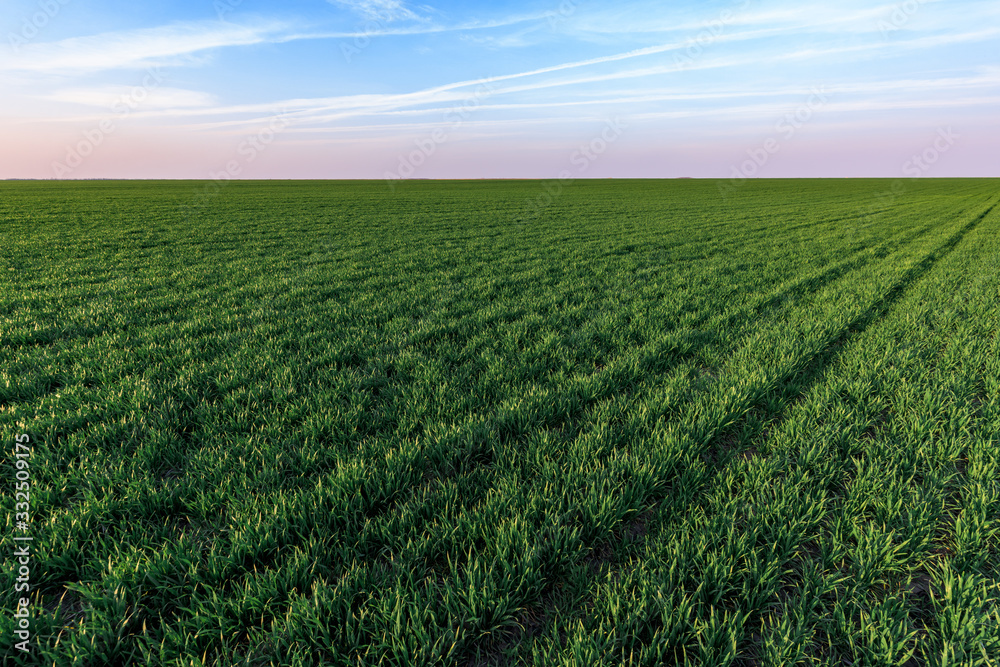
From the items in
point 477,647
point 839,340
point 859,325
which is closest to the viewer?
point 477,647

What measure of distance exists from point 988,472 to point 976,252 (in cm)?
1702

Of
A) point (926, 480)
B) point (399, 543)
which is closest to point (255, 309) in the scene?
point (399, 543)

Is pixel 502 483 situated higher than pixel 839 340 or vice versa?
pixel 839 340

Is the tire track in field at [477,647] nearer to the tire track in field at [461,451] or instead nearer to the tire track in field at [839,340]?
the tire track in field at [839,340]

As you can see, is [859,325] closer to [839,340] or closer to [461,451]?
[839,340]

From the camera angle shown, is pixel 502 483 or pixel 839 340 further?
pixel 839 340

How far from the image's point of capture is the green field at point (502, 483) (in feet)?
7.40

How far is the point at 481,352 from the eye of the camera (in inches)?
234

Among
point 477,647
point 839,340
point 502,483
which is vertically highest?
point 839,340

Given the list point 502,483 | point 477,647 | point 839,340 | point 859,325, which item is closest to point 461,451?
point 502,483

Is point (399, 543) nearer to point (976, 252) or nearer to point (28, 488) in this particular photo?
point (28, 488)

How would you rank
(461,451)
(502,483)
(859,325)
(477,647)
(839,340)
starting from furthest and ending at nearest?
(859,325) < (839,340) < (461,451) < (502,483) < (477,647)

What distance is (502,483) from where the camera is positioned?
328cm

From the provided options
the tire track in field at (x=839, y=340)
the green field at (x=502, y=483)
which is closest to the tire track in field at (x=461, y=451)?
the green field at (x=502, y=483)
